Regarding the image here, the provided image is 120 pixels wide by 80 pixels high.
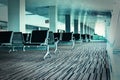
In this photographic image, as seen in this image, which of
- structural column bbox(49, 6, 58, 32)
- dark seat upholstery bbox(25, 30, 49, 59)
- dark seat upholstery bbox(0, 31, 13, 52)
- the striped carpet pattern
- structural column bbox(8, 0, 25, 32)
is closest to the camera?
the striped carpet pattern

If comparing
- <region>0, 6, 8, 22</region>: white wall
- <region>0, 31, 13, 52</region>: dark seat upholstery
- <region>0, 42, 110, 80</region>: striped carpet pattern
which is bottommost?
<region>0, 42, 110, 80</region>: striped carpet pattern

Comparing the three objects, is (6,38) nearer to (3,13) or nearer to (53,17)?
(53,17)

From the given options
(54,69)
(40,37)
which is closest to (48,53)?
(40,37)

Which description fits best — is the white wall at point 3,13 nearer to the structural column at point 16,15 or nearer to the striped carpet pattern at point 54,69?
the structural column at point 16,15

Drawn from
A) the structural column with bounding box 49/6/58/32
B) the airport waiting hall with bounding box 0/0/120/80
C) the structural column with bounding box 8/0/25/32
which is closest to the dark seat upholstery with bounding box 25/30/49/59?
the airport waiting hall with bounding box 0/0/120/80

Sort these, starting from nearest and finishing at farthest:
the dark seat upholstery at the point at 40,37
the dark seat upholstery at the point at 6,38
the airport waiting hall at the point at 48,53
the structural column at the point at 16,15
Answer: the airport waiting hall at the point at 48,53, the dark seat upholstery at the point at 40,37, the dark seat upholstery at the point at 6,38, the structural column at the point at 16,15

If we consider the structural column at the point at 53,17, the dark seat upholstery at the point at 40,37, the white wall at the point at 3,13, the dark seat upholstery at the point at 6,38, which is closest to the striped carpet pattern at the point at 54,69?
the dark seat upholstery at the point at 40,37

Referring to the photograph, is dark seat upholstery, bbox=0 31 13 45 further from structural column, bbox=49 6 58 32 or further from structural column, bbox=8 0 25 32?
structural column, bbox=49 6 58 32

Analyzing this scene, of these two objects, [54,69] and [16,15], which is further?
[16,15]

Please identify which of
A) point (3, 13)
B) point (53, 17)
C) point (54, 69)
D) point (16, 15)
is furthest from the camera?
point (3, 13)

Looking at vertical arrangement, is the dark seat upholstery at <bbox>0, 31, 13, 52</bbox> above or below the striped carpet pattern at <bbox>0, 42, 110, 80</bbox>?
above

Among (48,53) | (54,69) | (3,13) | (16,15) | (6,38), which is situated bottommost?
(54,69)

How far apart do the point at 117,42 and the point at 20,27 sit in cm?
520

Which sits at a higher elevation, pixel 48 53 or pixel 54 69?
pixel 48 53
